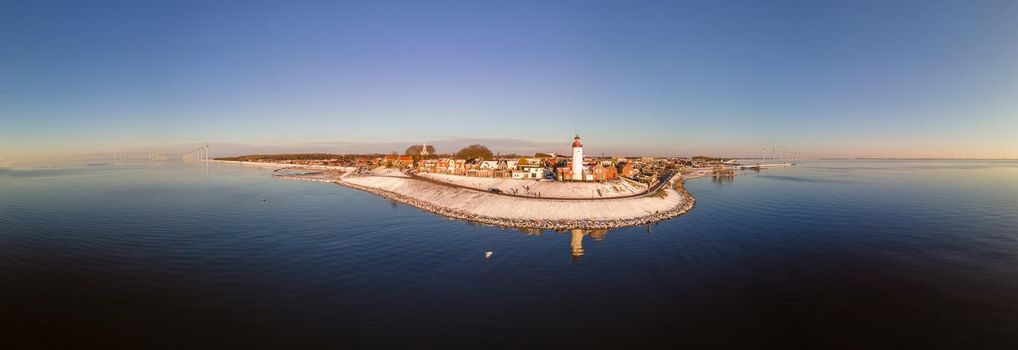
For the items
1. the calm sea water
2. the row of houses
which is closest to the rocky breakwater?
the calm sea water

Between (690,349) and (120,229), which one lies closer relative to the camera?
(690,349)

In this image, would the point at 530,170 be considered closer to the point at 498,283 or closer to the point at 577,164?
the point at 577,164

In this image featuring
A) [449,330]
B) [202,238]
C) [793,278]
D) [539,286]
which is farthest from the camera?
[202,238]

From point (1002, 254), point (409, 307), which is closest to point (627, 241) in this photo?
point (409, 307)

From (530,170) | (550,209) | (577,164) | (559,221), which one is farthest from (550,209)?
(530,170)

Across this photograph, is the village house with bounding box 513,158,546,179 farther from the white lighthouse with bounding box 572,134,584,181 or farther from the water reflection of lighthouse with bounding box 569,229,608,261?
the water reflection of lighthouse with bounding box 569,229,608,261

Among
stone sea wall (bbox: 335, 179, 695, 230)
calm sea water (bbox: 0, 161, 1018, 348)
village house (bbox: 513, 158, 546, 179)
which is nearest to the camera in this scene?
calm sea water (bbox: 0, 161, 1018, 348)

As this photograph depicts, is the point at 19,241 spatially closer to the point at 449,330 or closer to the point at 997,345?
the point at 449,330

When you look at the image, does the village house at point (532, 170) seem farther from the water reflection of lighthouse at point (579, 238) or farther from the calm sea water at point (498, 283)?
the water reflection of lighthouse at point (579, 238)
